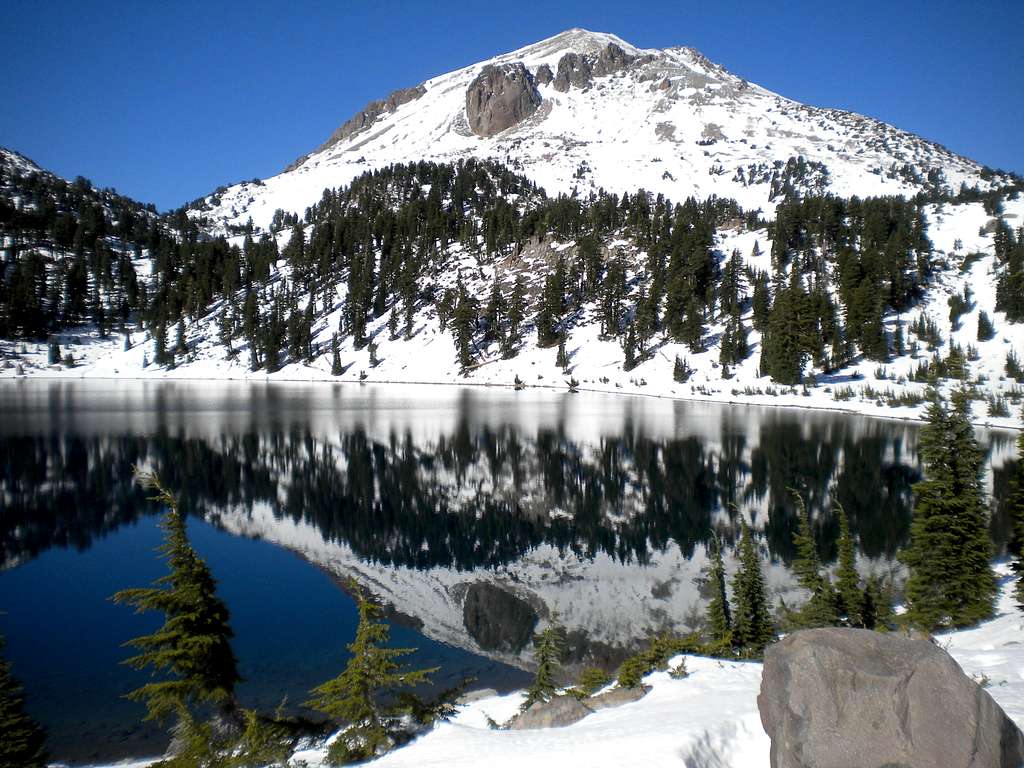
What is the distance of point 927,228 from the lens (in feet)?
381

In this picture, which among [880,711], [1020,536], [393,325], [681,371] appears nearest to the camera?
[880,711]

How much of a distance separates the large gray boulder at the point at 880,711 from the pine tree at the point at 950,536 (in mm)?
10406

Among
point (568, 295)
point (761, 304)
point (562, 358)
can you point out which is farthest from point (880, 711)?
point (568, 295)

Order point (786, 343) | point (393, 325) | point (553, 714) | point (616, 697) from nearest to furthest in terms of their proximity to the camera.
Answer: point (553, 714), point (616, 697), point (786, 343), point (393, 325)

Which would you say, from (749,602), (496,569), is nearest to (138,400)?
(496,569)

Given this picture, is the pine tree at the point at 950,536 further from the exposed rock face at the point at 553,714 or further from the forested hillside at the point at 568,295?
the forested hillside at the point at 568,295

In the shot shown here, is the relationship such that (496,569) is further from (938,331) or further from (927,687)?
(938,331)

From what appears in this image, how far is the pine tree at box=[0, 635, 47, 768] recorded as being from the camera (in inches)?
332

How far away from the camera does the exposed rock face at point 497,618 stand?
675 inches

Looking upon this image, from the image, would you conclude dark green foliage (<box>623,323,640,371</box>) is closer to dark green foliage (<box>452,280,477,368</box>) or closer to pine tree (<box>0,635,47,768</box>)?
dark green foliage (<box>452,280,477,368</box>)

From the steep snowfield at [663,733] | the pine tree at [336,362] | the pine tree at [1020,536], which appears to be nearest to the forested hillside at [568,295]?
the pine tree at [336,362]

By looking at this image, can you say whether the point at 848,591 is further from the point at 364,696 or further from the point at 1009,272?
the point at 1009,272

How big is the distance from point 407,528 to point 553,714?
1717 cm

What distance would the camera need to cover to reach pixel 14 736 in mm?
8500
